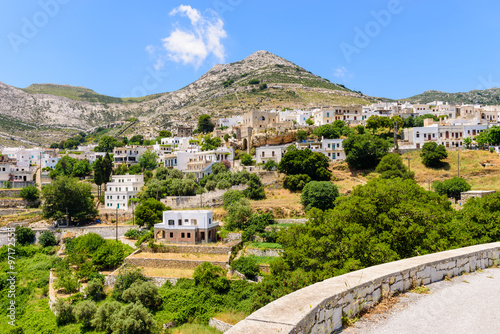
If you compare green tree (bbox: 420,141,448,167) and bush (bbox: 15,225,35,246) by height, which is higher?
green tree (bbox: 420,141,448,167)

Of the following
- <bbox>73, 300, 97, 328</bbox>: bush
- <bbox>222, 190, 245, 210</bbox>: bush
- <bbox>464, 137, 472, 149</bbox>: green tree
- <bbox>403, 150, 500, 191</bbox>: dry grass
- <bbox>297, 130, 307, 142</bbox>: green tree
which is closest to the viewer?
<bbox>73, 300, 97, 328</bbox>: bush

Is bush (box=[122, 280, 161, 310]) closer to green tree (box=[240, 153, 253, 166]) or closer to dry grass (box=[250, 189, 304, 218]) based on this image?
dry grass (box=[250, 189, 304, 218])

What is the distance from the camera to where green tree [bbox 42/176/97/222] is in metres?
38.5

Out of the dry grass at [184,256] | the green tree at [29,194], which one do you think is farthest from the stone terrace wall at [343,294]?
the green tree at [29,194]

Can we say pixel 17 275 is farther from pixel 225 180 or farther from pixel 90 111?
pixel 90 111

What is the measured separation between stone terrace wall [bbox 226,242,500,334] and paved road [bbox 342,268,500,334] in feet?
0.71

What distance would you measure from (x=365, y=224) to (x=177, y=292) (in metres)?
12.9

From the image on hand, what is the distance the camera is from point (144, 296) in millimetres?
21141

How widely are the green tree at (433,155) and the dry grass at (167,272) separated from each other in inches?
1178

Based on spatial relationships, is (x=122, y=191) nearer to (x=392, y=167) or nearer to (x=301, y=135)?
(x=301, y=135)

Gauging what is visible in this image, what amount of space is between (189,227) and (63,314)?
438 inches

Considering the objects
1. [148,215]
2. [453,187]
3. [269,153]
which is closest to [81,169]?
[148,215]

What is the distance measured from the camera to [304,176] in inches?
1559

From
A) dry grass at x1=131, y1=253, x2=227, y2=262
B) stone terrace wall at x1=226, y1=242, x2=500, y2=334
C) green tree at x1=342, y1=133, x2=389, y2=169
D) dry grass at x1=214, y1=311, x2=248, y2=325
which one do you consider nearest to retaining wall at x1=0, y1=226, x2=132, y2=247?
dry grass at x1=131, y1=253, x2=227, y2=262
